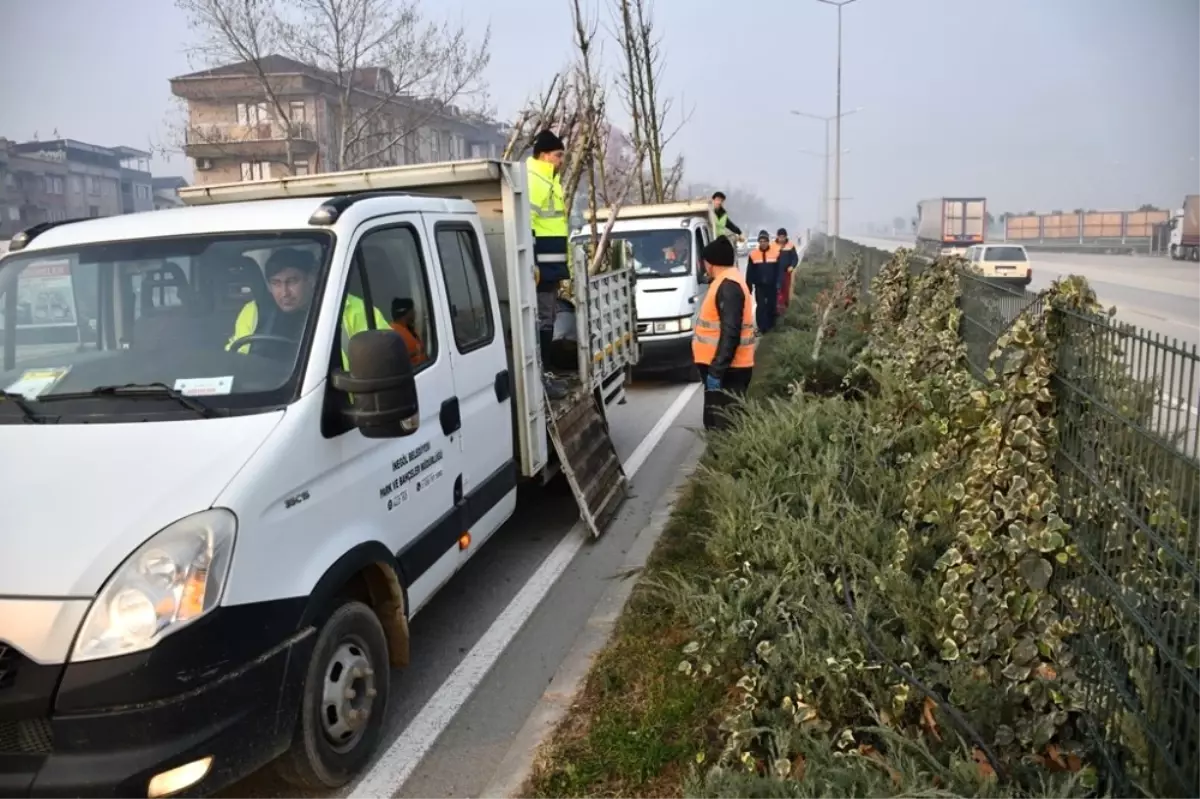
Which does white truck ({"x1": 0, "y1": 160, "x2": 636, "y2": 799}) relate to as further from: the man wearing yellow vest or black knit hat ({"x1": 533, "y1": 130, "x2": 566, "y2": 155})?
the man wearing yellow vest

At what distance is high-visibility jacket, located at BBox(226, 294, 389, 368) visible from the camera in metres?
3.51

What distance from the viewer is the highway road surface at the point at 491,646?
362 centimetres

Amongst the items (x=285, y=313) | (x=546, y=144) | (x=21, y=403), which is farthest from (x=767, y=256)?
(x=21, y=403)

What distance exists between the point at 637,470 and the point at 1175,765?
5.72 metres


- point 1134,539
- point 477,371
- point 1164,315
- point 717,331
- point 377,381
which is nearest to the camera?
point 1134,539

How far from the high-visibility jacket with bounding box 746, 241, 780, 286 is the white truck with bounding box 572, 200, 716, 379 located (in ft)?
7.98

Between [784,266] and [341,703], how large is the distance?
14014mm

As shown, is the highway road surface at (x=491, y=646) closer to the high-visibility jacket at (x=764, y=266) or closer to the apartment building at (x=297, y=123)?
the high-visibility jacket at (x=764, y=266)

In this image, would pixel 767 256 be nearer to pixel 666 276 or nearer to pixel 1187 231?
pixel 666 276

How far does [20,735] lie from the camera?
256 centimetres

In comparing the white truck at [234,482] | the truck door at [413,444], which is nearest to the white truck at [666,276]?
the white truck at [234,482]

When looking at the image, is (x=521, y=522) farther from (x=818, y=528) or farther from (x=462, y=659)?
(x=818, y=528)

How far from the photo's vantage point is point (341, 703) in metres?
3.37

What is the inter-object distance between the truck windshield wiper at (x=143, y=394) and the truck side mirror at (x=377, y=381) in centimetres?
46
